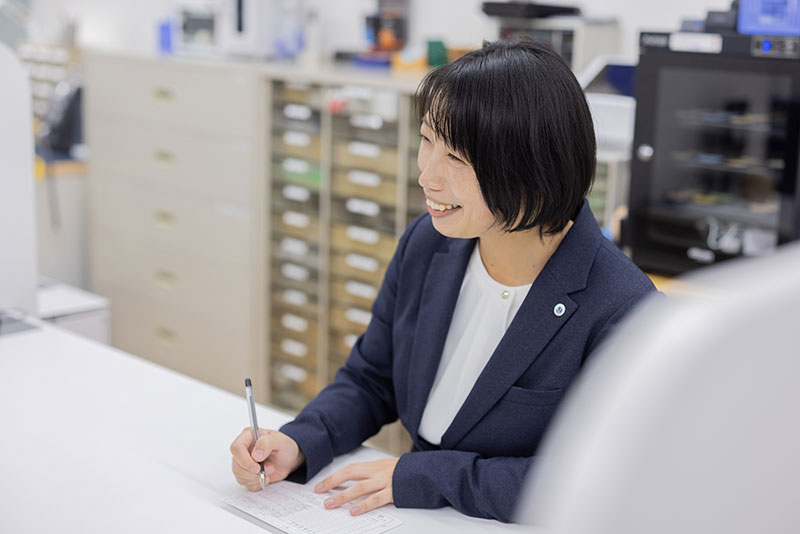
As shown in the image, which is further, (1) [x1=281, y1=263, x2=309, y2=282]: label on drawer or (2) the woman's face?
(1) [x1=281, y1=263, x2=309, y2=282]: label on drawer

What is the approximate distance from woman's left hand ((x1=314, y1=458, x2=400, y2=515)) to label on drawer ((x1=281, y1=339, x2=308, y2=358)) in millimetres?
2294

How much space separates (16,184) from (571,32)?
1734 mm

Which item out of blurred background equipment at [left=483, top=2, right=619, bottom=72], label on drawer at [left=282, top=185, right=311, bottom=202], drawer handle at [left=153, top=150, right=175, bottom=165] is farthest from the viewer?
drawer handle at [left=153, top=150, right=175, bottom=165]

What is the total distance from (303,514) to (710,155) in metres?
1.73

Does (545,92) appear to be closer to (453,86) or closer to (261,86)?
(453,86)

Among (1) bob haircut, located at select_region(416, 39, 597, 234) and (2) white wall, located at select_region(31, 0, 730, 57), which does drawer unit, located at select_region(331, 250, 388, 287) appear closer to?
(2) white wall, located at select_region(31, 0, 730, 57)

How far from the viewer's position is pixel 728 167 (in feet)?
8.28

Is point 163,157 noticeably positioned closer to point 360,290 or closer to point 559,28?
point 360,290

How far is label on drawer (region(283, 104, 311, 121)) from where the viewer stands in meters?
3.51

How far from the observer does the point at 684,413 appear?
1.55 ft

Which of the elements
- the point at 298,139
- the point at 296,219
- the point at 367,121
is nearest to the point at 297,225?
the point at 296,219

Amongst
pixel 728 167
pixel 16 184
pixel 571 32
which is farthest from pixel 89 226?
pixel 728 167

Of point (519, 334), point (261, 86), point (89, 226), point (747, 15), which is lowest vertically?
point (89, 226)

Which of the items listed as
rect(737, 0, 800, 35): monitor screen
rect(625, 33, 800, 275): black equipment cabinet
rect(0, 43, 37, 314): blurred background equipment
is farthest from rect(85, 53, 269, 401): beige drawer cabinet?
rect(737, 0, 800, 35): monitor screen
